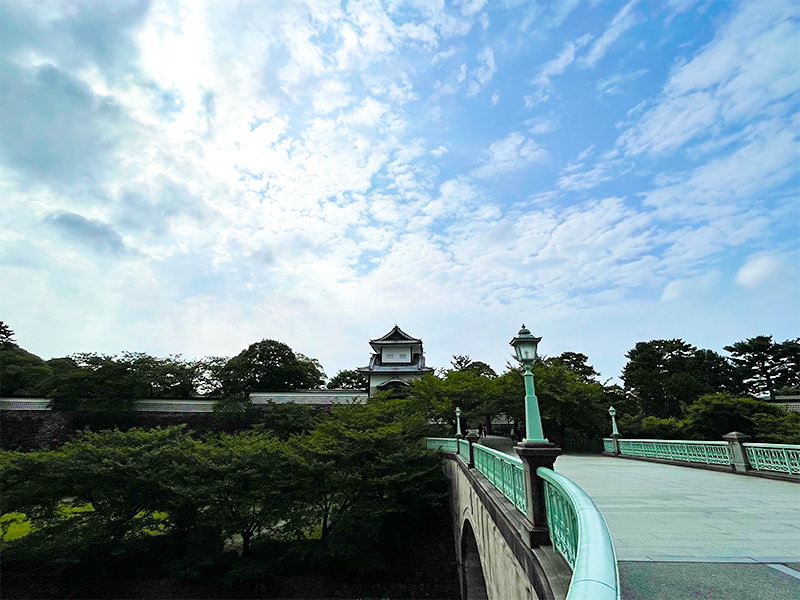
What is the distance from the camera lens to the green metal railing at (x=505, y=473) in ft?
17.0

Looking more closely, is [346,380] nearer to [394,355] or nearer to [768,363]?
[394,355]

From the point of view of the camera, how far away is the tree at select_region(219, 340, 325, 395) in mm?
37375

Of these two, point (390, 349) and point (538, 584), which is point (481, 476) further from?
point (390, 349)

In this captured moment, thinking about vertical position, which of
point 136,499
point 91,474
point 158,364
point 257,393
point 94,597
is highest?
point 158,364

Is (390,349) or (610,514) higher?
(390,349)

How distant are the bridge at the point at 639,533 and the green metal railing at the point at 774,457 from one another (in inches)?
1.1

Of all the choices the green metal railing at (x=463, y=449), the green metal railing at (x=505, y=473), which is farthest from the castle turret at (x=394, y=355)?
the green metal railing at (x=505, y=473)

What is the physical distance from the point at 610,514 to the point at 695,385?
36446mm

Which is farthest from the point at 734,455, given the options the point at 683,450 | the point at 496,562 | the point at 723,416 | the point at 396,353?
the point at 396,353

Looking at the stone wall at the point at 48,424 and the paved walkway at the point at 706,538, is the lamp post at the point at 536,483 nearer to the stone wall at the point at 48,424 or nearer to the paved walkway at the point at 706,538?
the paved walkway at the point at 706,538

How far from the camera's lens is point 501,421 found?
35.5 m

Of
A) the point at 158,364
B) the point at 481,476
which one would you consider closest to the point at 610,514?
the point at 481,476

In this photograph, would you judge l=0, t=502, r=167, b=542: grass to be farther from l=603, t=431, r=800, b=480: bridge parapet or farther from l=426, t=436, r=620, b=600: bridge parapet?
l=603, t=431, r=800, b=480: bridge parapet

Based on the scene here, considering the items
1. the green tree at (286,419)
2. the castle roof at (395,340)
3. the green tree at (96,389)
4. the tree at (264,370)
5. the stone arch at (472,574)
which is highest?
the castle roof at (395,340)
